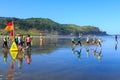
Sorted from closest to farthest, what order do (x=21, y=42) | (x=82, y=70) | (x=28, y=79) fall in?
(x=28, y=79) → (x=82, y=70) → (x=21, y=42)

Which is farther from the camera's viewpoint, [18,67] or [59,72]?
[18,67]

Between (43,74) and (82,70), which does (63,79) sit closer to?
(43,74)

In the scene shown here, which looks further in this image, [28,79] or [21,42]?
[21,42]

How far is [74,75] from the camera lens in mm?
17625

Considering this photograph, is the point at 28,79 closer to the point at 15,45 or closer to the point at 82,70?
the point at 82,70

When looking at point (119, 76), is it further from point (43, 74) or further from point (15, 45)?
point (15, 45)

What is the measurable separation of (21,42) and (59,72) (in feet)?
55.4

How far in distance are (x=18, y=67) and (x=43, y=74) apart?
10.1 ft

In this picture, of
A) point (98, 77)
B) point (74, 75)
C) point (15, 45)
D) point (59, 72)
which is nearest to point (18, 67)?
point (59, 72)

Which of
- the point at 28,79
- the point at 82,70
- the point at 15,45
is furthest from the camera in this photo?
the point at 15,45

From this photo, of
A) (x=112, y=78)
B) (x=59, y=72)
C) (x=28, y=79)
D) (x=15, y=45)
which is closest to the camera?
(x=28, y=79)

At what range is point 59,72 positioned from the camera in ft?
61.0

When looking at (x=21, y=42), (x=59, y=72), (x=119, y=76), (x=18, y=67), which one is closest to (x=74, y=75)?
(x=59, y=72)

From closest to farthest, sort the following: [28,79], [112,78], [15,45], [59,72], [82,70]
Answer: [28,79], [112,78], [59,72], [82,70], [15,45]
